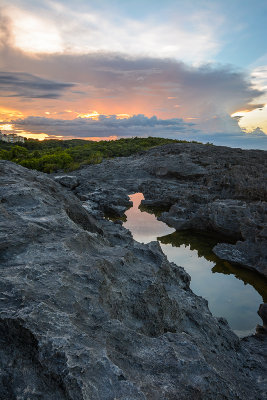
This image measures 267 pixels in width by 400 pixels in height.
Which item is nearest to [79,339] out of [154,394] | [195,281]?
[154,394]

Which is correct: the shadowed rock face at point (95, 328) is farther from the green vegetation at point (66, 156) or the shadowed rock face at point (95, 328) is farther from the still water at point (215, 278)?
the green vegetation at point (66, 156)

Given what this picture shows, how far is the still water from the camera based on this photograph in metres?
7.07

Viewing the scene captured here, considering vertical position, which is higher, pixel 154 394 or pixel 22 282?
pixel 22 282

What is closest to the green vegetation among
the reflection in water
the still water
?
the reflection in water

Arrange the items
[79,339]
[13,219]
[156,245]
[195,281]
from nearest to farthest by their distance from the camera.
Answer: [79,339]
[13,219]
[156,245]
[195,281]

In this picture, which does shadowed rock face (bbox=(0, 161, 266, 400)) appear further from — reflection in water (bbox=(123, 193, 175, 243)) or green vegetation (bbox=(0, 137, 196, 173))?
green vegetation (bbox=(0, 137, 196, 173))

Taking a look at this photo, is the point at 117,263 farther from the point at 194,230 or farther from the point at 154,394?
the point at 194,230

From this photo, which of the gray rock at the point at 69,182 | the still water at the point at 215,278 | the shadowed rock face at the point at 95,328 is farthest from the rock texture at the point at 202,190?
the shadowed rock face at the point at 95,328

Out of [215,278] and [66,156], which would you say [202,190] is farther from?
[66,156]

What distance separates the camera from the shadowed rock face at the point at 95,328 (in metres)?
2.24

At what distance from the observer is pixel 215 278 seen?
892 cm

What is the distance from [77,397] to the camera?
2080mm

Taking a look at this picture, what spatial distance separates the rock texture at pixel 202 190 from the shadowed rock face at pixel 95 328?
5.65 metres

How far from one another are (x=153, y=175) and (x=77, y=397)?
23.4m
